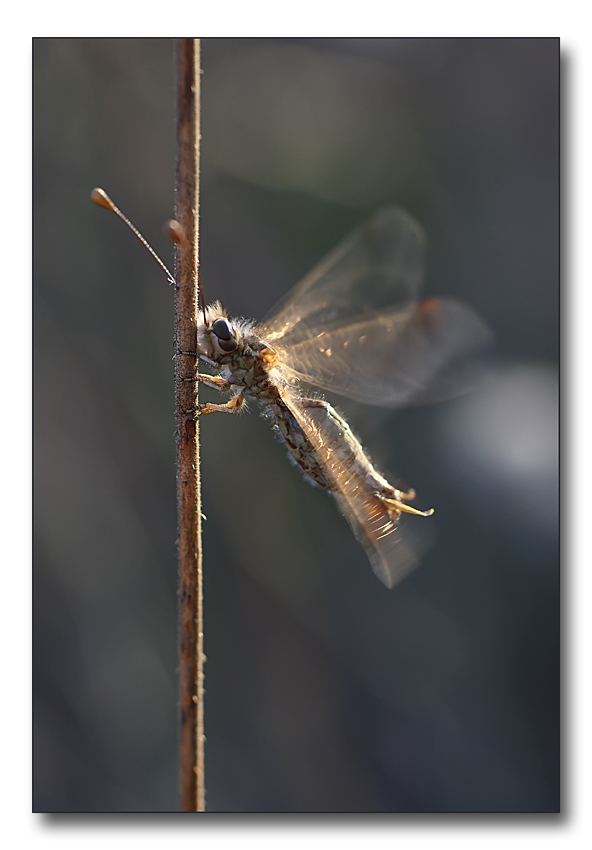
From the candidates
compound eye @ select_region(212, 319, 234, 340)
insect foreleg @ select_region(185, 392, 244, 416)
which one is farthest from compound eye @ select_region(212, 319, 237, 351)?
insect foreleg @ select_region(185, 392, 244, 416)

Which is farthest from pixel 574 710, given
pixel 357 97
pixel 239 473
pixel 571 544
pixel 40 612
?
pixel 357 97

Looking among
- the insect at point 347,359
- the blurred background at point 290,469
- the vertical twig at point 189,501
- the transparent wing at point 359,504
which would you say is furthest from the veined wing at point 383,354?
the vertical twig at point 189,501

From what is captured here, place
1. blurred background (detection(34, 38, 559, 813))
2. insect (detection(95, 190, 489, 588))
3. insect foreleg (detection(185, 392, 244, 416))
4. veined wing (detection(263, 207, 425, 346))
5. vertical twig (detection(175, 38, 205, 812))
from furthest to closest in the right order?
blurred background (detection(34, 38, 559, 813)) < veined wing (detection(263, 207, 425, 346)) < insect (detection(95, 190, 489, 588)) < insect foreleg (detection(185, 392, 244, 416)) < vertical twig (detection(175, 38, 205, 812))

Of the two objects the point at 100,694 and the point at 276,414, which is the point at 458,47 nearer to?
the point at 276,414

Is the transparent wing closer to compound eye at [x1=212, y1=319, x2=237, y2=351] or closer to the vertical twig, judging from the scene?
compound eye at [x1=212, y1=319, x2=237, y2=351]

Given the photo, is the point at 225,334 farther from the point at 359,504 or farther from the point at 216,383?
the point at 359,504

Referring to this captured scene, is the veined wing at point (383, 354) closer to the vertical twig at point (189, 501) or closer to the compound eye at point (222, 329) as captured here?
the compound eye at point (222, 329)

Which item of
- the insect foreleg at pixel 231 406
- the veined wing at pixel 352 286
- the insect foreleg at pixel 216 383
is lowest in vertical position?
the insect foreleg at pixel 231 406

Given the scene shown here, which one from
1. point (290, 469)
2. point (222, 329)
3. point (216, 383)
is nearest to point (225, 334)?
point (222, 329)
